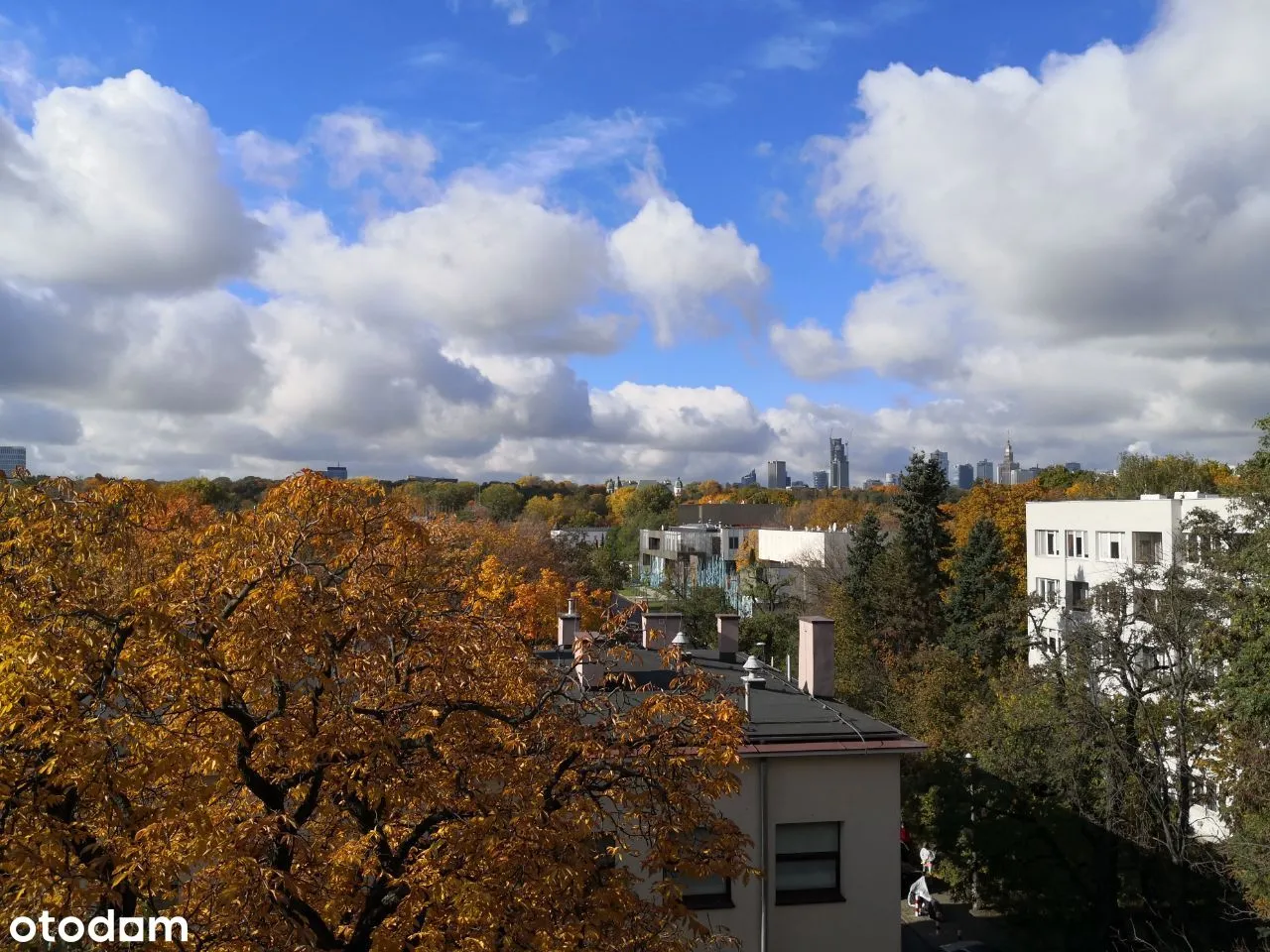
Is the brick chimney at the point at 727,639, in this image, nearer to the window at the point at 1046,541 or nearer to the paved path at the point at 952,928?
the paved path at the point at 952,928

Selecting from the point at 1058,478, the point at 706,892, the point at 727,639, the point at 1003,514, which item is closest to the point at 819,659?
the point at 727,639

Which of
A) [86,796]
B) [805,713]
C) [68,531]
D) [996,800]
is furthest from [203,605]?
[996,800]

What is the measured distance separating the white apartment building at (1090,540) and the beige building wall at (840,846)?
19.3 metres

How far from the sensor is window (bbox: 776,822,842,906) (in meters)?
14.7

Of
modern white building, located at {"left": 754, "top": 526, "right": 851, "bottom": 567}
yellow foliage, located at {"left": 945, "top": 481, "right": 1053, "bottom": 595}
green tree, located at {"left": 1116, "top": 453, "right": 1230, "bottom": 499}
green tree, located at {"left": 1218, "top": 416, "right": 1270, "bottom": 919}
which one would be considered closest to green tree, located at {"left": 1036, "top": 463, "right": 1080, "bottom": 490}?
green tree, located at {"left": 1116, "top": 453, "right": 1230, "bottom": 499}

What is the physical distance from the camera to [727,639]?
830 inches

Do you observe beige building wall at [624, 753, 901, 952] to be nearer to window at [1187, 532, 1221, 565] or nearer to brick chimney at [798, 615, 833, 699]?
brick chimney at [798, 615, 833, 699]

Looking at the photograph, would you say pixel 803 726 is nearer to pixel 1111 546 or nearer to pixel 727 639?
pixel 727 639

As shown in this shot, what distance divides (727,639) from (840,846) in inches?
269

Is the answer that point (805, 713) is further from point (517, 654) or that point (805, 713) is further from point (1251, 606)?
point (1251, 606)

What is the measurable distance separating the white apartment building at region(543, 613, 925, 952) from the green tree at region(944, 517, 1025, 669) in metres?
20.1

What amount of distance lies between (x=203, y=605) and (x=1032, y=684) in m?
21.9

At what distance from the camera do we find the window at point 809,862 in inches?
578

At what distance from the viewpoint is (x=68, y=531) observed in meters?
6.80
